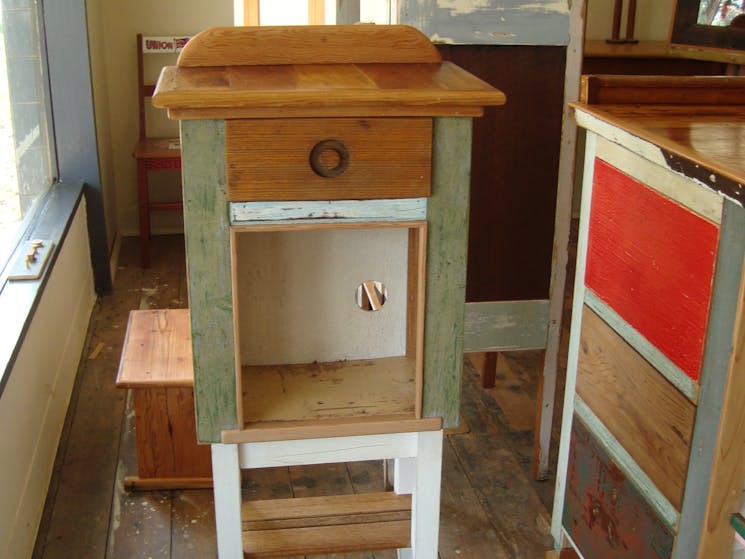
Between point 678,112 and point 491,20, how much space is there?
0.65 meters

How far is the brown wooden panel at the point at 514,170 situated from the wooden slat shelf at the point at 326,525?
0.66m

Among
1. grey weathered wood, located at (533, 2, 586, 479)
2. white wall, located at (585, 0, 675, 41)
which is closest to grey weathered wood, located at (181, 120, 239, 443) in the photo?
grey weathered wood, located at (533, 2, 586, 479)

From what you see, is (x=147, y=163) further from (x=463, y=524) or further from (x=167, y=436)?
(x=463, y=524)

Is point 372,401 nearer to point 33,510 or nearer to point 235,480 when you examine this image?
point 235,480

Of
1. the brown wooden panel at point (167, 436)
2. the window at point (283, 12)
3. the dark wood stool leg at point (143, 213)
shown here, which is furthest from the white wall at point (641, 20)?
the brown wooden panel at point (167, 436)

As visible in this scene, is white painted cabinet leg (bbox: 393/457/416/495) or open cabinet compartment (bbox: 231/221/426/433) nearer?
open cabinet compartment (bbox: 231/221/426/433)

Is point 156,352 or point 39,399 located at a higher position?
point 156,352

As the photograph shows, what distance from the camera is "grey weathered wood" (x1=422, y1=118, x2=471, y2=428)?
1421mm

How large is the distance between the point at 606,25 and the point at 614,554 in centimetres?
386

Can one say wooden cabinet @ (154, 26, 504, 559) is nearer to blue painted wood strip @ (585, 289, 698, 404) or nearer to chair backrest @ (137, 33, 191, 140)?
blue painted wood strip @ (585, 289, 698, 404)

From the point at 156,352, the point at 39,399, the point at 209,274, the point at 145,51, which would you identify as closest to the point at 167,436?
the point at 156,352

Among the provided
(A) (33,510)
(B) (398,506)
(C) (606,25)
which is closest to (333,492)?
(B) (398,506)

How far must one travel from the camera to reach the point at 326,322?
1770 mm

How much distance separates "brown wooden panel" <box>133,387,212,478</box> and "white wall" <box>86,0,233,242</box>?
6.87ft
